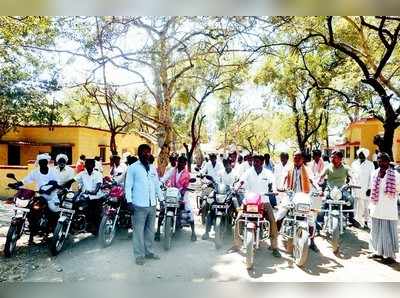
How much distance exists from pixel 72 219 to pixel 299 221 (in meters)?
2.35

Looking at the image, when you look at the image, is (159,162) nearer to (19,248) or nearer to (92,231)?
(92,231)

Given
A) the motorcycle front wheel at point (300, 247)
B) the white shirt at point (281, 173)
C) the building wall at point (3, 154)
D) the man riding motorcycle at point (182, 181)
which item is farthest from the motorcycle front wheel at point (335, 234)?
the building wall at point (3, 154)

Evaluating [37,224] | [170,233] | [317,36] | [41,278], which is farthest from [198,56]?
[41,278]

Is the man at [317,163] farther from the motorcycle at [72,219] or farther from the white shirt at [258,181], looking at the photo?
the motorcycle at [72,219]

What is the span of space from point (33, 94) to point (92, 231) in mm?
2680

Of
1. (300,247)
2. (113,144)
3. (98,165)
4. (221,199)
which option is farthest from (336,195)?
(113,144)

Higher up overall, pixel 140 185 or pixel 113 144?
pixel 113 144

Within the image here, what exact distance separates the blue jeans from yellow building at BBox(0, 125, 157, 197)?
1.21 meters

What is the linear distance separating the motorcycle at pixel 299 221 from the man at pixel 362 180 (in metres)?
1.58

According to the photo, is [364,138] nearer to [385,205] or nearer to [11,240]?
[385,205]

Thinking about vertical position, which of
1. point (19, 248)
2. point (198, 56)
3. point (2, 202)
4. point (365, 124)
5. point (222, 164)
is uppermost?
point (198, 56)

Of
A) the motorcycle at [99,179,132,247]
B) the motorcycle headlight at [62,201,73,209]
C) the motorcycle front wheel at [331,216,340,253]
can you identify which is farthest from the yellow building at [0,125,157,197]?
the motorcycle front wheel at [331,216,340,253]

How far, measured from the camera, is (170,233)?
184 inches

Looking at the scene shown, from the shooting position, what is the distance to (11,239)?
4.36m
